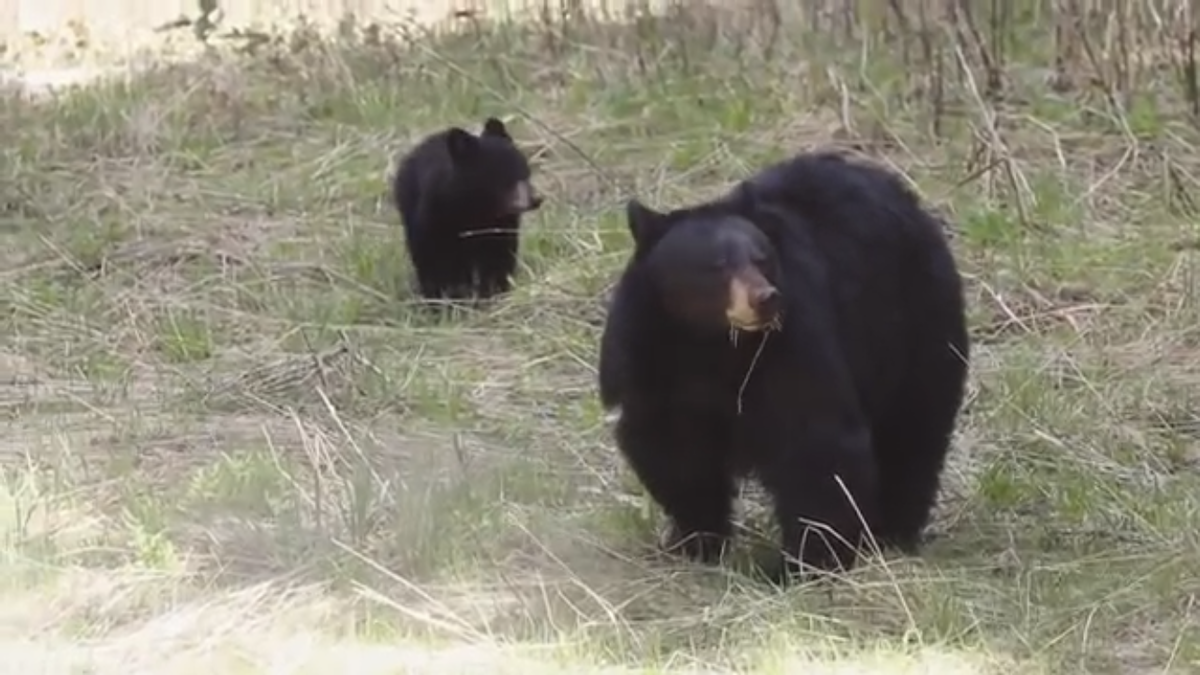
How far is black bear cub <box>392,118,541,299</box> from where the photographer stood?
911 cm

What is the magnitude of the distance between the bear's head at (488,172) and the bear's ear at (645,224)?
4.22 m

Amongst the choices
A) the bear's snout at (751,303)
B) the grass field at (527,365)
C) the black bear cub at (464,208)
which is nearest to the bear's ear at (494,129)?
the black bear cub at (464,208)

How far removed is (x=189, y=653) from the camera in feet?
14.0

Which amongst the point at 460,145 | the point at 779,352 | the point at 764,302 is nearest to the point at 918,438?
the point at 779,352

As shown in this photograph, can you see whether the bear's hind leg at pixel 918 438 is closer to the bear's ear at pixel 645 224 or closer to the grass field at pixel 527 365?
the grass field at pixel 527 365

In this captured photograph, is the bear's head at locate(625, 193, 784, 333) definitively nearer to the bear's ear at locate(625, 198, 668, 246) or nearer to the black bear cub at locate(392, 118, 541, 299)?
the bear's ear at locate(625, 198, 668, 246)

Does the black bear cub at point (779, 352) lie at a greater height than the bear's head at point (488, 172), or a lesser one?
greater

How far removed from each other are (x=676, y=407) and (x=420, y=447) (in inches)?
53.7

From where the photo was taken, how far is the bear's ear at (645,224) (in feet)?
16.9

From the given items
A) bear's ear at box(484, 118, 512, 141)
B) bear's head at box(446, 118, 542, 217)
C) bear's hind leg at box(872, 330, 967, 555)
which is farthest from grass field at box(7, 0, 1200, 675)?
bear's ear at box(484, 118, 512, 141)

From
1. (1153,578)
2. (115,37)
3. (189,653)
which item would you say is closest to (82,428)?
(189,653)

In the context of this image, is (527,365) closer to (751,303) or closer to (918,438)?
(918,438)

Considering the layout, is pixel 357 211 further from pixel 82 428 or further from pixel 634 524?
pixel 634 524

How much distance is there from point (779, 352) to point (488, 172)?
4560 mm
